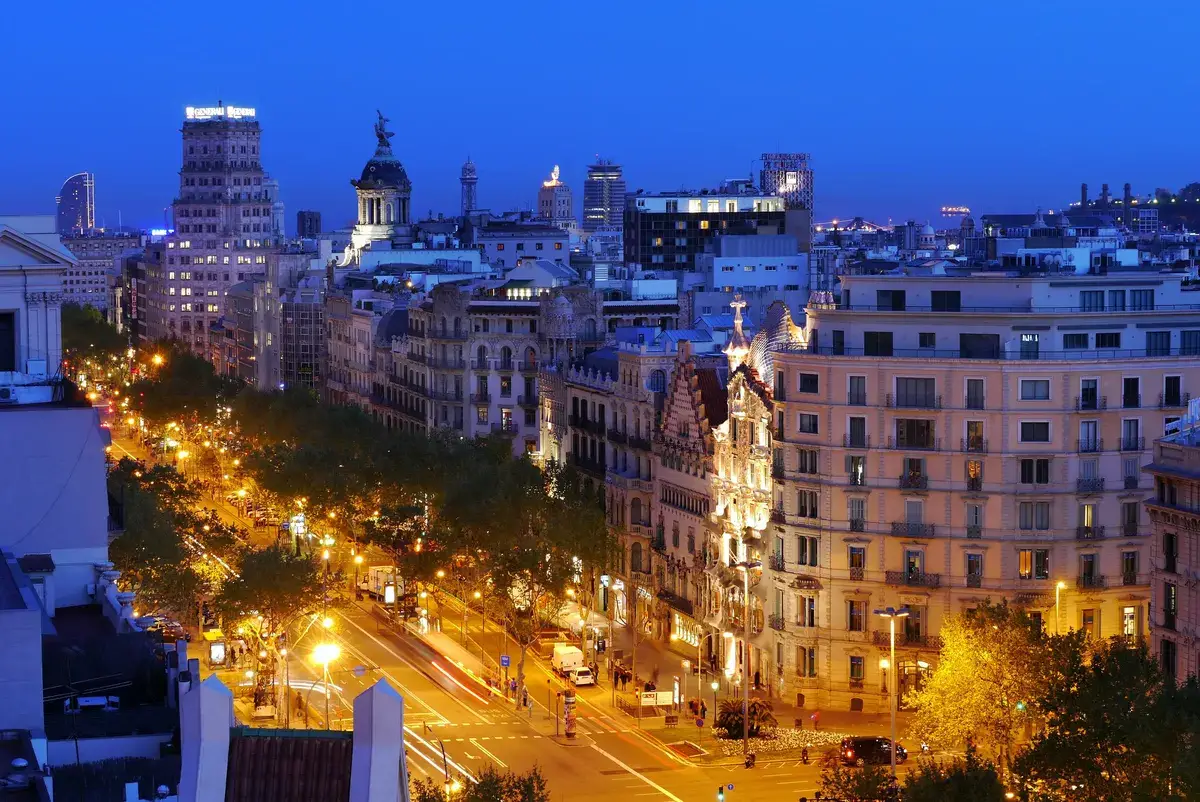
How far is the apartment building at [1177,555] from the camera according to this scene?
92188mm

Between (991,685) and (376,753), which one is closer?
(376,753)

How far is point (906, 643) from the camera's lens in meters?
117

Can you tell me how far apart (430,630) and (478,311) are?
53441 mm

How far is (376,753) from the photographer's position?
4350 centimetres

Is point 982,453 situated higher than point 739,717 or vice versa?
point 982,453

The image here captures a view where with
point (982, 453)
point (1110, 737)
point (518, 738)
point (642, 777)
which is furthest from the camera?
point (982, 453)

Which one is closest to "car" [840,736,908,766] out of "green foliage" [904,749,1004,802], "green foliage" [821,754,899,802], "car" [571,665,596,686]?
"green foliage" [821,754,899,802]

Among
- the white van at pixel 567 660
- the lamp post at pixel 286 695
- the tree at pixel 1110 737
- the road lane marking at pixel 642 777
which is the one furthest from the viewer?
the white van at pixel 567 660

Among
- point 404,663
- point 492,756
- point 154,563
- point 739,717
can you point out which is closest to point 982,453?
point 739,717

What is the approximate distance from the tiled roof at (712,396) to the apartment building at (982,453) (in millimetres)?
14444

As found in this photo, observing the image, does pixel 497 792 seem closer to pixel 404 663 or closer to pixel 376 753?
pixel 376 753

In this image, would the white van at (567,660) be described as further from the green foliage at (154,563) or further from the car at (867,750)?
the car at (867,750)

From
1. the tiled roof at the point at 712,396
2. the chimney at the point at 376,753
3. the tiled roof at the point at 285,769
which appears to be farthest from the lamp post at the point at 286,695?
the chimney at the point at 376,753

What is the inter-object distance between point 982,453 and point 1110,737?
4121 centimetres
